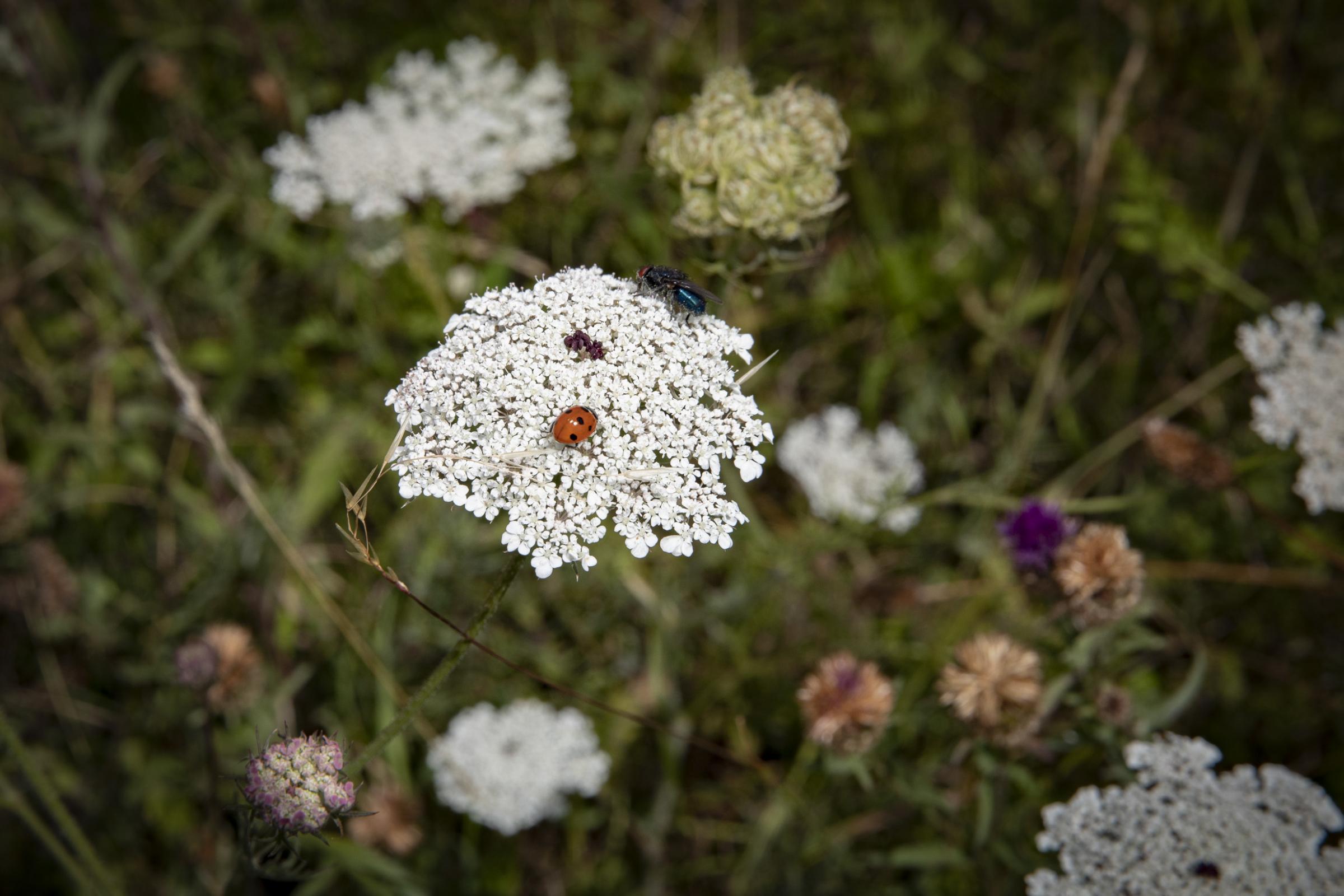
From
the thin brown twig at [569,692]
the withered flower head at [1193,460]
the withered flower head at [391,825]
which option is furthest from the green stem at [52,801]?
the withered flower head at [1193,460]

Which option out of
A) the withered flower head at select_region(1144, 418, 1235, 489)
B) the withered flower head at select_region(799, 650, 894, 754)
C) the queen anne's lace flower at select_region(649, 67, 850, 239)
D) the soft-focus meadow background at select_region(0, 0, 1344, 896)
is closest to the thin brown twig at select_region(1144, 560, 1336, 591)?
the soft-focus meadow background at select_region(0, 0, 1344, 896)

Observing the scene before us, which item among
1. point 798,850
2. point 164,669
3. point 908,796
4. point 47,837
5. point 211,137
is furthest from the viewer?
point 211,137

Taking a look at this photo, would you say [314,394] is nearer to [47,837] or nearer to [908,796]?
[47,837]

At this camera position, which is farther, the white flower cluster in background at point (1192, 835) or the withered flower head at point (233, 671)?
the withered flower head at point (233, 671)

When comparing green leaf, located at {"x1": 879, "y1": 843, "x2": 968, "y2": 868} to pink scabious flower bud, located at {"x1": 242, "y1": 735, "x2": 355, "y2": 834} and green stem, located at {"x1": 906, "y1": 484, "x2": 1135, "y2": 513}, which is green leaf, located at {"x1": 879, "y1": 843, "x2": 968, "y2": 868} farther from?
pink scabious flower bud, located at {"x1": 242, "y1": 735, "x2": 355, "y2": 834}

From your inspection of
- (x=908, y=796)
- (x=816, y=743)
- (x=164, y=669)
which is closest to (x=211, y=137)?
(x=164, y=669)

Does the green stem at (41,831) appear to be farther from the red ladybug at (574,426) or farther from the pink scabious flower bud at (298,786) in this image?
the red ladybug at (574,426)
